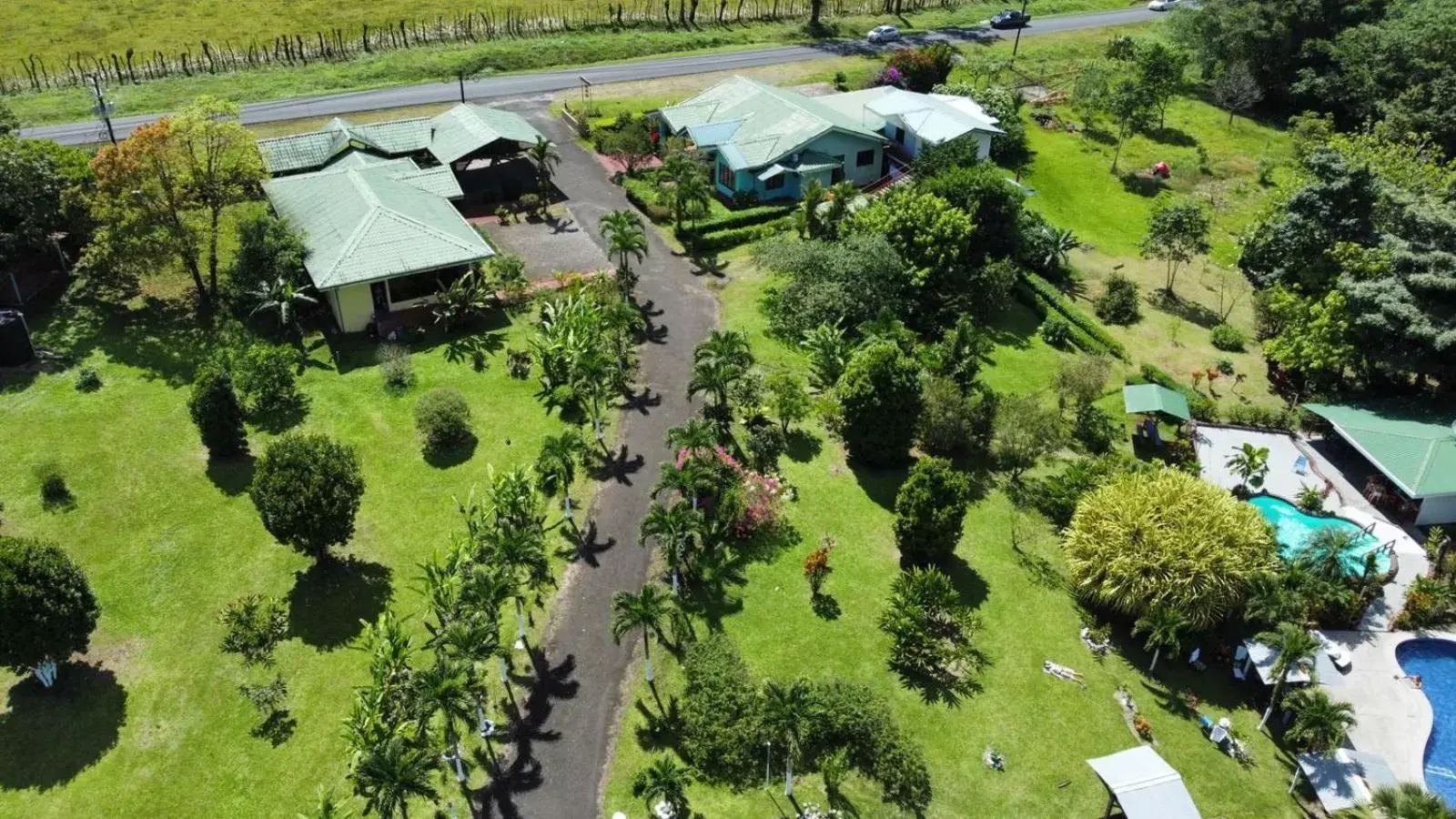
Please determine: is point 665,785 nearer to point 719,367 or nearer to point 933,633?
point 933,633

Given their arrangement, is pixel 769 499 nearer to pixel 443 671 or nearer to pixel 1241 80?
pixel 443 671

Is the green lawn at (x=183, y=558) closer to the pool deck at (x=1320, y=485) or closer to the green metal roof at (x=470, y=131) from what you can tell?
the green metal roof at (x=470, y=131)

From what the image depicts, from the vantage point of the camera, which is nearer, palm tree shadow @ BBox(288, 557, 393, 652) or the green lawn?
the green lawn

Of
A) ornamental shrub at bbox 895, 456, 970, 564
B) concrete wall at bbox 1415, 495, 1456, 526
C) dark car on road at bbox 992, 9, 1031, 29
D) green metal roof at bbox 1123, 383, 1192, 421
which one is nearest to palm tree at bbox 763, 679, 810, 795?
ornamental shrub at bbox 895, 456, 970, 564

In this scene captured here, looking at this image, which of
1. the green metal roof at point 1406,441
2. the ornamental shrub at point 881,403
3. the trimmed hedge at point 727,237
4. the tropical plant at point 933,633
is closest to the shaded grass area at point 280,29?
the trimmed hedge at point 727,237

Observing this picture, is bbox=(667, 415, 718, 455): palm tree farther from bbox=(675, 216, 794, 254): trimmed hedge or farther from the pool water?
the pool water

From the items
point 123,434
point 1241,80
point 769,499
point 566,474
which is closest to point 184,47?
point 123,434
